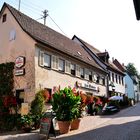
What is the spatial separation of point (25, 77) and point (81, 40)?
18.4m

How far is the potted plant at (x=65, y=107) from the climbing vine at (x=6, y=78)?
648 centimetres

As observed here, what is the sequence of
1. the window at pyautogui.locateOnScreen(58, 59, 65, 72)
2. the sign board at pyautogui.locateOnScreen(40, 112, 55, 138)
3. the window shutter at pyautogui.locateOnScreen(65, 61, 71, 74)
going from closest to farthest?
the sign board at pyautogui.locateOnScreen(40, 112, 55, 138) → the window at pyautogui.locateOnScreen(58, 59, 65, 72) → the window shutter at pyautogui.locateOnScreen(65, 61, 71, 74)

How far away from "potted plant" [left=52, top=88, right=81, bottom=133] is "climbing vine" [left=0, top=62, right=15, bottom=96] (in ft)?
21.2

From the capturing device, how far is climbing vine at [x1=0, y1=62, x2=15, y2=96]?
20344mm

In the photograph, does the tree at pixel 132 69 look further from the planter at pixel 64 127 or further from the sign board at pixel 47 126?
the sign board at pixel 47 126

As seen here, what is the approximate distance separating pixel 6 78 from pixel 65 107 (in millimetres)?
7663

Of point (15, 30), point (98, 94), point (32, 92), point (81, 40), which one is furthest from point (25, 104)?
point (81, 40)

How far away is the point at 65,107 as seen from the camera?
14953 mm

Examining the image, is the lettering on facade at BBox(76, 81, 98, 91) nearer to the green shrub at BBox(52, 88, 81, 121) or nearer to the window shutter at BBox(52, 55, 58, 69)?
the window shutter at BBox(52, 55, 58, 69)

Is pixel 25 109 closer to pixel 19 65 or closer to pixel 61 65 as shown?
pixel 19 65

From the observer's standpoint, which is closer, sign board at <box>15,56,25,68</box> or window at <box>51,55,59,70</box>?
sign board at <box>15,56,25,68</box>

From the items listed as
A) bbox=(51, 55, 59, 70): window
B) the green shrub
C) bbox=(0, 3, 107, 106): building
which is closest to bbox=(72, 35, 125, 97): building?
bbox=(0, 3, 107, 106): building

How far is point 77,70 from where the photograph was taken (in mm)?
26031

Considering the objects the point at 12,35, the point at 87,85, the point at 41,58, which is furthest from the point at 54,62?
the point at 87,85
